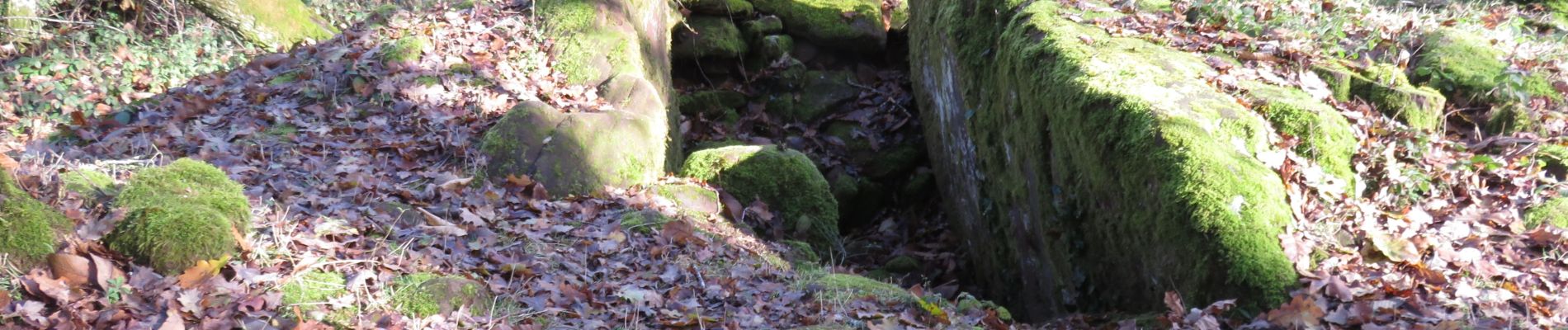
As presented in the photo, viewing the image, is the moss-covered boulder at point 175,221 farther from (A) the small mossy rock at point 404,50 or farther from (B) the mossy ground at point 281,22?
(B) the mossy ground at point 281,22

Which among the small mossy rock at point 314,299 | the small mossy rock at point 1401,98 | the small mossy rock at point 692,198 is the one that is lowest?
the small mossy rock at point 692,198

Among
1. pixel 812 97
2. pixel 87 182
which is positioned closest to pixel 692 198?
pixel 87 182

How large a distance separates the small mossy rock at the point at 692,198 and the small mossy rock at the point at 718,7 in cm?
474

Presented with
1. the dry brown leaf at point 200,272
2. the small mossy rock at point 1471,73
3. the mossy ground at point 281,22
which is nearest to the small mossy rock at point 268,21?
the mossy ground at point 281,22

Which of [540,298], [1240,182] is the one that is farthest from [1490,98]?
[540,298]

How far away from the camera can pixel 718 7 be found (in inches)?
468

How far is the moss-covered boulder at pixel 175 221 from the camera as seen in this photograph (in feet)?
14.0

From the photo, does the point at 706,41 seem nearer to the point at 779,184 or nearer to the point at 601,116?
the point at 779,184

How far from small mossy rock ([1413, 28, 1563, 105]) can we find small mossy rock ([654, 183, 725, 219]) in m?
4.77

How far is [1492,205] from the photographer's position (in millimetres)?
5023

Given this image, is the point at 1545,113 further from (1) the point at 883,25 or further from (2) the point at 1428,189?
(1) the point at 883,25

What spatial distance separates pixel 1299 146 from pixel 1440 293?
4.05 feet

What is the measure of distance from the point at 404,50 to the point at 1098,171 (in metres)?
5.89

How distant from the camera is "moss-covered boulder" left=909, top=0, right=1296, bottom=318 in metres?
4.59
